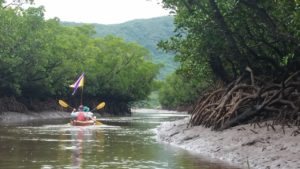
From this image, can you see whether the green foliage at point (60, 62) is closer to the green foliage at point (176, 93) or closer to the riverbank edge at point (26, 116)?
the riverbank edge at point (26, 116)

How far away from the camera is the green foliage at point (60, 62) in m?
47.5

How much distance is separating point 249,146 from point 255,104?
4.04 meters

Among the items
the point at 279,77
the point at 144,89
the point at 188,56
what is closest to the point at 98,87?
the point at 144,89

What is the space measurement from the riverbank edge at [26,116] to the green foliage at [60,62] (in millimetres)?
2257

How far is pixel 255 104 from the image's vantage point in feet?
69.4

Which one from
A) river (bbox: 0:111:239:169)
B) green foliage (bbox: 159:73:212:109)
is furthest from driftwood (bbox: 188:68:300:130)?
green foliage (bbox: 159:73:212:109)

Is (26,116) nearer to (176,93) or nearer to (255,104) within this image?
(255,104)

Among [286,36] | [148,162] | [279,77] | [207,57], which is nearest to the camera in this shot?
[148,162]

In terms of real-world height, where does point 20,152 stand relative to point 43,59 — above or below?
below

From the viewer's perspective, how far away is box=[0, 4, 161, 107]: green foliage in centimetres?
4747

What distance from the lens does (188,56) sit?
26.5 metres

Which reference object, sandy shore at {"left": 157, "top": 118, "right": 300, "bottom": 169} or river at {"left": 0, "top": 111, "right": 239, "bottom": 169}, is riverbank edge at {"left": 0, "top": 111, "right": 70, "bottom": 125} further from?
sandy shore at {"left": 157, "top": 118, "right": 300, "bottom": 169}

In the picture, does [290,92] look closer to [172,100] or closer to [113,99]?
[113,99]

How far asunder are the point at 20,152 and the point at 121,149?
392 cm
